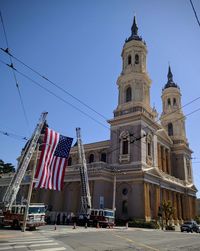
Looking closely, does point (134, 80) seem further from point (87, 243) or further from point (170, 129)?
point (87, 243)

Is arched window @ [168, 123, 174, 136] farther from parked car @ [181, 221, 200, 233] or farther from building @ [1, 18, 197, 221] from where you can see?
parked car @ [181, 221, 200, 233]

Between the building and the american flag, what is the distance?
1082 cm

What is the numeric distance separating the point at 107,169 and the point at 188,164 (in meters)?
24.4

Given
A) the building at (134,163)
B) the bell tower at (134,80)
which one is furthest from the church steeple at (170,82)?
the bell tower at (134,80)

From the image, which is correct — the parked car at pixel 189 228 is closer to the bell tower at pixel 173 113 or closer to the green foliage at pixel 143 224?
the green foliage at pixel 143 224

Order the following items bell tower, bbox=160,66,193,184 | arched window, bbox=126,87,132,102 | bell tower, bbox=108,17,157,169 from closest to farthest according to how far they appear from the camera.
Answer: bell tower, bbox=108,17,157,169, arched window, bbox=126,87,132,102, bell tower, bbox=160,66,193,184

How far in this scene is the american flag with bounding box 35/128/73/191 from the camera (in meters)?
23.9

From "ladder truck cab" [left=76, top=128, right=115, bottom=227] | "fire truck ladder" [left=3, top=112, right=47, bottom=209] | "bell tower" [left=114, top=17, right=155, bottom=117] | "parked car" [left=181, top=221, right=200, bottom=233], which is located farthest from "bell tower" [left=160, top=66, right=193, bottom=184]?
"fire truck ladder" [left=3, top=112, right=47, bottom=209]

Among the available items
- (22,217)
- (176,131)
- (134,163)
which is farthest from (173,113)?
(22,217)

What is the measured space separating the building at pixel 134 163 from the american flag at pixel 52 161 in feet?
35.5

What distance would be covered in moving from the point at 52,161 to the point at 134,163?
18.4m

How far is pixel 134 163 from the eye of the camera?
133 ft

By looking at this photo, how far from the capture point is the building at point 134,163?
39.3m

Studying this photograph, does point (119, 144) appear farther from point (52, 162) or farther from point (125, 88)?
point (52, 162)
